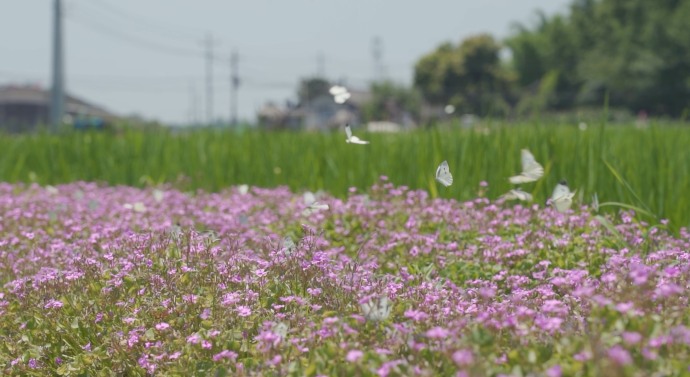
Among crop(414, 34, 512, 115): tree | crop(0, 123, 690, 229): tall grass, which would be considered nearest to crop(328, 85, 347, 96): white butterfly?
crop(0, 123, 690, 229): tall grass

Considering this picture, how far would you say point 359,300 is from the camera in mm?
2576

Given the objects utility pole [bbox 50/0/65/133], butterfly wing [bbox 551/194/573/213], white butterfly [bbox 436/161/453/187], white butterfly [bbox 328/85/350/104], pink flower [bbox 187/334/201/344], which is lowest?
pink flower [bbox 187/334/201/344]

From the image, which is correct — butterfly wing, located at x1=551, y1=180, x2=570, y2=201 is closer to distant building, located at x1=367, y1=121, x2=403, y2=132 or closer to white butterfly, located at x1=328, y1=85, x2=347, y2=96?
white butterfly, located at x1=328, y1=85, x2=347, y2=96

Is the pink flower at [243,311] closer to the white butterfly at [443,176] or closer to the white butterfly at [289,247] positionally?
the white butterfly at [289,247]

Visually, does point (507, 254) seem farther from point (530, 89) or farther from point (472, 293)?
point (530, 89)

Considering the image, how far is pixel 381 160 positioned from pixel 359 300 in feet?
16.0

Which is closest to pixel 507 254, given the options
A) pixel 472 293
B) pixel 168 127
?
pixel 472 293

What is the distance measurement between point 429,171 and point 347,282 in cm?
389

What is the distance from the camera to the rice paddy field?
2.16m

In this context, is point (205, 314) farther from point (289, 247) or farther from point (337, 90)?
point (337, 90)

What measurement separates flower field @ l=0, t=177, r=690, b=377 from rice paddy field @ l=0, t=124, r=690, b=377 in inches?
0.5

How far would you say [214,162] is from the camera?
29.0 feet

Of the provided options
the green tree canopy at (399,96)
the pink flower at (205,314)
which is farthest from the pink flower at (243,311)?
the green tree canopy at (399,96)

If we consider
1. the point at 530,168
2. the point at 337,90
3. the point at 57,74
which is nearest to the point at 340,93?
the point at 337,90
